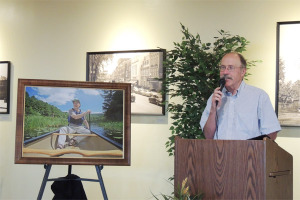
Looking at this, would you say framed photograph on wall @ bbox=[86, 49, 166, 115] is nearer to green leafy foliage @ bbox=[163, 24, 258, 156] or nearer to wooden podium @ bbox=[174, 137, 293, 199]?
green leafy foliage @ bbox=[163, 24, 258, 156]

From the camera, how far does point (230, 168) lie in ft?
7.77

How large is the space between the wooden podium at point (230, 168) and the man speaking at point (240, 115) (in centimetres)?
48

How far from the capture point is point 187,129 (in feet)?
14.4

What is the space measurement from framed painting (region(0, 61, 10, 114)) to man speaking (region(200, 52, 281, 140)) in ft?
11.0

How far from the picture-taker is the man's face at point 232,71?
10.3ft

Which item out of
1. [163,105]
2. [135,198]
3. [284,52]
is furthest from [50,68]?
[284,52]

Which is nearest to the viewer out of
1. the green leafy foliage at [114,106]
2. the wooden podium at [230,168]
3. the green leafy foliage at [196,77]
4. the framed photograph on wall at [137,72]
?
the wooden podium at [230,168]

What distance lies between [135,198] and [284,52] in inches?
90.3

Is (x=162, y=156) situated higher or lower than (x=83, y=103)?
lower

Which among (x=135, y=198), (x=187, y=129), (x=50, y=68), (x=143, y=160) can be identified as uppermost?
(x=50, y=68)

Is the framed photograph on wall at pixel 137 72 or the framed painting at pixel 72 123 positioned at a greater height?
the framed photograph on wall at pixel 137 72

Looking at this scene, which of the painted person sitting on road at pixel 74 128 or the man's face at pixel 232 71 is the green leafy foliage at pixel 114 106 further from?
the man's face at pixel 232 71

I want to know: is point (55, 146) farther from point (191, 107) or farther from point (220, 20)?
point (220, 20)

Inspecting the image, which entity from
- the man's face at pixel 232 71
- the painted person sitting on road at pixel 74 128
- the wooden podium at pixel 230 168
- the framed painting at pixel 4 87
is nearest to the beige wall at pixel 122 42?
the framed painting at pixel 4 87
